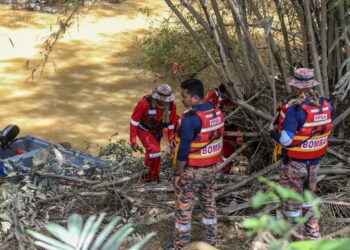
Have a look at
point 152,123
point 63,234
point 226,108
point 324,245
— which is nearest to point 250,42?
point 226,108

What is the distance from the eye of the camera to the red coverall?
586 centimetres

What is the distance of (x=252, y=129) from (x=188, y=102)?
1.82 metres

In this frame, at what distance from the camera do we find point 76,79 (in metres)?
11.7

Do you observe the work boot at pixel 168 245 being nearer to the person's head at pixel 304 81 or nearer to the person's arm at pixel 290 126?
the person's arm at pixel 290 126

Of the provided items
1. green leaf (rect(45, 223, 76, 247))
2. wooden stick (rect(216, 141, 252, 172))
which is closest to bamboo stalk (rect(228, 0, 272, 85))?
wooden stick (rect(216, 141, 252, 172))

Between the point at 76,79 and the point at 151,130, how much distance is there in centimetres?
604

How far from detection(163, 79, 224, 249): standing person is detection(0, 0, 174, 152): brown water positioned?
4.30 metres

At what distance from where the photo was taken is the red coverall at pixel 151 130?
5855mm

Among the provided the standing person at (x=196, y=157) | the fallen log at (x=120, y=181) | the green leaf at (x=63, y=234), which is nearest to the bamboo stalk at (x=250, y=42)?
the standing person at (x=196, y=157)

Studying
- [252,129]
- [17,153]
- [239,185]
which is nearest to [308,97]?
[239,185]

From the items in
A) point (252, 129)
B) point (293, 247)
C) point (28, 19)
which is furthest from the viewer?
point (28, 19)

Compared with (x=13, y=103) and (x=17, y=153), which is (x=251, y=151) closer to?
(x=17, y=153)

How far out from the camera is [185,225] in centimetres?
458

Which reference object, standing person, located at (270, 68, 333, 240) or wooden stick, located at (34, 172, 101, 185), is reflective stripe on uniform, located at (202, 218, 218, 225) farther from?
wooden stick, located at (34, 172, 101, 185)
